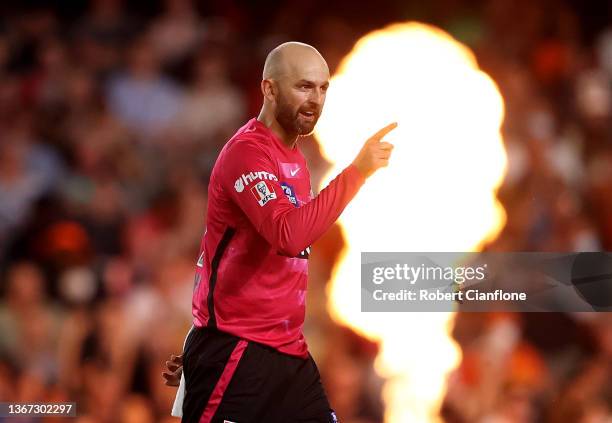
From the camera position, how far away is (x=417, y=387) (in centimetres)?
652

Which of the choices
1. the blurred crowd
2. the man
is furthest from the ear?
the blurred crowd

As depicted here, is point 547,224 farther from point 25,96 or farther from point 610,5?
point 25,96

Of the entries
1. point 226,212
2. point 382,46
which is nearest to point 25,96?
point 382,46

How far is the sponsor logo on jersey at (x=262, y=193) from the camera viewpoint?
→ 135 inches

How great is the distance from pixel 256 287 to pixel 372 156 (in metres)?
0.53

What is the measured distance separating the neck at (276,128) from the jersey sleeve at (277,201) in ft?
0.49

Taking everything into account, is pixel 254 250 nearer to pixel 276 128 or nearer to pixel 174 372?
pixel 276 128

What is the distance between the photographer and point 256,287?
141 inches

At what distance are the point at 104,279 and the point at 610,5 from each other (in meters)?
3.86

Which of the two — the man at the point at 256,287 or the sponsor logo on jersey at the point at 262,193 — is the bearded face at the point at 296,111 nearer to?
the man at the point at 256,287

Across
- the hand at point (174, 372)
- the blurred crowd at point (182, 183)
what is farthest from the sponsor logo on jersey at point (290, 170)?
the blurred crowd at point (182, 183)

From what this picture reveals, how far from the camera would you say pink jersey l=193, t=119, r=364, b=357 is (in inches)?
136

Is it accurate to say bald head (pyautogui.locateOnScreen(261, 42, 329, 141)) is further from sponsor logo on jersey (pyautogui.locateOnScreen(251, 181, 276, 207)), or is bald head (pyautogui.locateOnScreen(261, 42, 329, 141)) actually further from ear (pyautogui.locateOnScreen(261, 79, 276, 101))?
sponsor logo on jersey (pyautogui.locateOnScreen(251, 181, 276, 207))

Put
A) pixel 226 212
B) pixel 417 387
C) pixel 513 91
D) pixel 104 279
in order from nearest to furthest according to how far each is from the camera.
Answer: pixel 226 212, pixel 417 387, pixel 104 279, pixel 513 91
